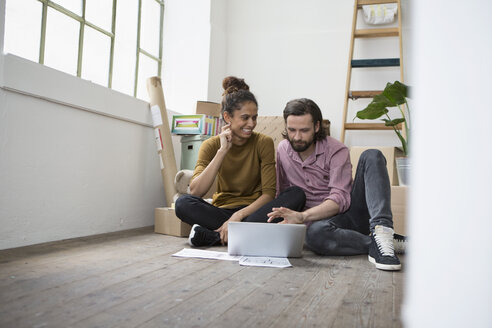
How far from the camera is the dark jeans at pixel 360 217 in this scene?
69.8 inches

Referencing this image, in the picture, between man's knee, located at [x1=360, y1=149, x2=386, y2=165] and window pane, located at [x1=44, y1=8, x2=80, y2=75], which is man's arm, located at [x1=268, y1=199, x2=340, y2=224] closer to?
man's knee, located at [x1=360, y1=149, x2=386, y2=165]

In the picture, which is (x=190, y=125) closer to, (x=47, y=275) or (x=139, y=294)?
(x=47, y=275)

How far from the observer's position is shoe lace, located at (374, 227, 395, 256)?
5.37 feet

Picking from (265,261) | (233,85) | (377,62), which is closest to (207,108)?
(233,85)

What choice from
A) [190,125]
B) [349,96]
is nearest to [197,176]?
[190,125]

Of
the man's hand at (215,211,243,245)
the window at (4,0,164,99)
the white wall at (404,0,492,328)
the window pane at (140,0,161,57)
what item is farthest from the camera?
the window pane at (140,0,161,57)

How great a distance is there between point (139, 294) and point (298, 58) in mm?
2961

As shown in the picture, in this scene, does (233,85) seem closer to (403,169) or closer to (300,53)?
(403,169)

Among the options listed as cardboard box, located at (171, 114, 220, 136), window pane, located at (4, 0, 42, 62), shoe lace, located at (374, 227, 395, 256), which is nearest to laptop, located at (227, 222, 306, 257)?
shoe lace, located at (374, 227, 395, 256)

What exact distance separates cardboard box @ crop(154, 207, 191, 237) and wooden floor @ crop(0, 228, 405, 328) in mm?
632

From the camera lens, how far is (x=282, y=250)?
67.7 inches

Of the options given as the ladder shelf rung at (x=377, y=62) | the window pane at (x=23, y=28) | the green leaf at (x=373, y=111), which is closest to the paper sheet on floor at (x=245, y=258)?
the green leaf at (x=373, y=111)

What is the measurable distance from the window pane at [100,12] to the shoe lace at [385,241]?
2.21 m

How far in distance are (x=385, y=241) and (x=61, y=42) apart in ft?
6.86
